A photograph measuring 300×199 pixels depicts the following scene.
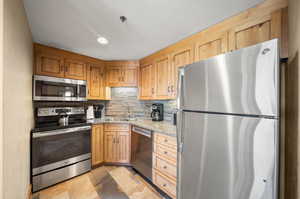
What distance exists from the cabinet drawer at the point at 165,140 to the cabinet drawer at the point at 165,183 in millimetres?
458

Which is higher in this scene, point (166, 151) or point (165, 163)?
point (166, 151)

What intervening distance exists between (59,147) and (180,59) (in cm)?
236

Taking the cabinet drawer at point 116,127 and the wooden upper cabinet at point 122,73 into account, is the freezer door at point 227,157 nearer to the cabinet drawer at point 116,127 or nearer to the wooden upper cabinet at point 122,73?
the cabinet drawer at point 116,127

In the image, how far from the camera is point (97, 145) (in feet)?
8.68

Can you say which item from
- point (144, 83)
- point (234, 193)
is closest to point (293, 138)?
point (234, 193)

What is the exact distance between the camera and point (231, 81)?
0.93 meters

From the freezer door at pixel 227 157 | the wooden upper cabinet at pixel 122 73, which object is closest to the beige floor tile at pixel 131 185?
the freezer door at pixel 227 157

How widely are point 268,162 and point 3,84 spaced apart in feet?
5.40

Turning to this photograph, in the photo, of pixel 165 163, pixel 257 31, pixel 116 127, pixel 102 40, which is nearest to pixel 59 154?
pixel 116 127

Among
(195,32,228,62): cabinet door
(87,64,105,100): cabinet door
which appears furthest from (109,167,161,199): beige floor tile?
(195,32,228,62): cabinet door

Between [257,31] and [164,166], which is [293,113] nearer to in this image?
[257,31]

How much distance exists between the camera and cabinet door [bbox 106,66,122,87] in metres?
3.05

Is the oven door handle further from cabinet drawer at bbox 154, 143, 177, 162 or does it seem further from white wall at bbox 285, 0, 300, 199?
white wall at bbox 285, 0, 300, 199

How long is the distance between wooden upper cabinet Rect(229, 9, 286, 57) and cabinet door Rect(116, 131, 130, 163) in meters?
2.26
